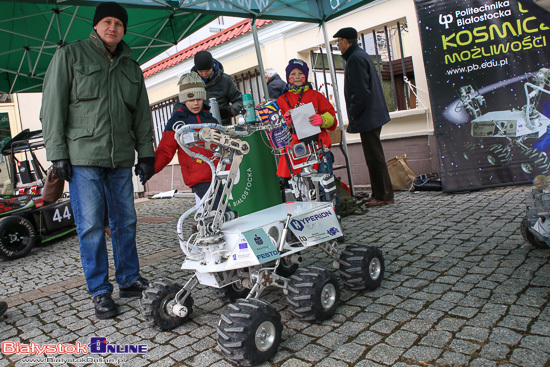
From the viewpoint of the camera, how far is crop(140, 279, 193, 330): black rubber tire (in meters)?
2.64

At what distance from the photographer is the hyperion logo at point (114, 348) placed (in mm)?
2547

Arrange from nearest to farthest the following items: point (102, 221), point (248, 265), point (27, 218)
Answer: point (248, 265)
point (102, 221)
point (27, 218)

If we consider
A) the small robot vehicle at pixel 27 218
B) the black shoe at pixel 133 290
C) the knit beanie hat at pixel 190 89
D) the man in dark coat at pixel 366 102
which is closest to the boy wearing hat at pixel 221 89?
the knit beanie hat at pixel 190 89

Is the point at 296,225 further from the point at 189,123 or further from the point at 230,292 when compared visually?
the point at 189,123

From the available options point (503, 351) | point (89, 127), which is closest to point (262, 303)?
point (503, 351)

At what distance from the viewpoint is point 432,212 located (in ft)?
17.1

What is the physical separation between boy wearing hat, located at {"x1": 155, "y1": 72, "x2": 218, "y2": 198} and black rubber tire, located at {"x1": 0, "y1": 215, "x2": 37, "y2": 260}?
11.6 ft

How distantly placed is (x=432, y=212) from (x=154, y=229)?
13.6 ft

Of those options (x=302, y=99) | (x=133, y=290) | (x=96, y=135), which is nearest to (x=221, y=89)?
(x=302, y=99)

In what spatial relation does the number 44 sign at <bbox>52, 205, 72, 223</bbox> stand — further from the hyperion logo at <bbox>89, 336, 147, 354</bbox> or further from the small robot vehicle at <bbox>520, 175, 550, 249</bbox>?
the small robot vehicle at <bbox>520, 175, 550, 249</bbox>

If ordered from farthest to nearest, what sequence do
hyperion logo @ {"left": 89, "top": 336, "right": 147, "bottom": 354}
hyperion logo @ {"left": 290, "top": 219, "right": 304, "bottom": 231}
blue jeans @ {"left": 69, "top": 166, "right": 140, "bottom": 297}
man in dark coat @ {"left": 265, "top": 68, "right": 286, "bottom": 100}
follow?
1. man in dark coat @ {"left": 265, "top": 68, "right": 286, "bottom": 100}
2. blue jeans @ {"left": 69, "top": 166, "right": 140, "bottom": 297}
3. hyperion logo @ {"left": 290, "top": 219, "right": 304, "bottom": 231}
4. hyperion logo @ {"left": 89, "top": 336, "right": 147, "bottom": 354}

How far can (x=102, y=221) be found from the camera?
10.5 ft

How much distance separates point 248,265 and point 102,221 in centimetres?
140

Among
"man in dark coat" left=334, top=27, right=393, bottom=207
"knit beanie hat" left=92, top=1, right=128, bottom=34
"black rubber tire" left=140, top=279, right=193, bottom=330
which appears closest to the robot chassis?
"man in dark coat" left=334, top=27, right=393, bottom=207
